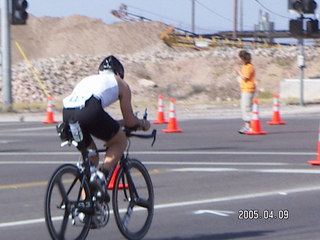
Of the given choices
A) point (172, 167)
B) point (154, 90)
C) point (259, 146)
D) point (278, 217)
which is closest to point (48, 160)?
point (172, 167)

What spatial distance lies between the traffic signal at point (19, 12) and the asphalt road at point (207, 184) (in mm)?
6406

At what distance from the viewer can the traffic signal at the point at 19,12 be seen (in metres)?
26.5

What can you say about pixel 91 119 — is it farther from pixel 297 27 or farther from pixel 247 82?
pixel 297 27

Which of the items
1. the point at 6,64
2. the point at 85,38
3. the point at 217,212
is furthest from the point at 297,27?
the point at 85,38

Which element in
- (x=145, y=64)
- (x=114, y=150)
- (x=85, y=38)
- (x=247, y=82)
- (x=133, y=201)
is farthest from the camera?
(x=85, y=38)

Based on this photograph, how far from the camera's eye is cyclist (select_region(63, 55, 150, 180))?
25.1 ft

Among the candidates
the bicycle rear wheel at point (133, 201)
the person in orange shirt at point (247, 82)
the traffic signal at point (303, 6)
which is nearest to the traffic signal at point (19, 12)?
the traffic signal at point (303, 6)

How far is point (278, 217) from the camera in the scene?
9625 mm

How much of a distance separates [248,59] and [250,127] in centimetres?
165

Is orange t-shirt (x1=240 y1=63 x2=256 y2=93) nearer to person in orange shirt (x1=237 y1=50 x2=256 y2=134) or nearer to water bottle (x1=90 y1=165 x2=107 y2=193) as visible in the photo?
person in orange shirt (x1=237 y1=50 x2=256 y2=134)

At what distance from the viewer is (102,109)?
7.70 m

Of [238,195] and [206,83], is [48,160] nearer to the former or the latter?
[238,195]

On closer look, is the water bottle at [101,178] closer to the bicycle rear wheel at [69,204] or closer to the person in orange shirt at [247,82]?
the bicycle rear wheel at [69,204]

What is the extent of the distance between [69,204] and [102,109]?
89 centimetres
